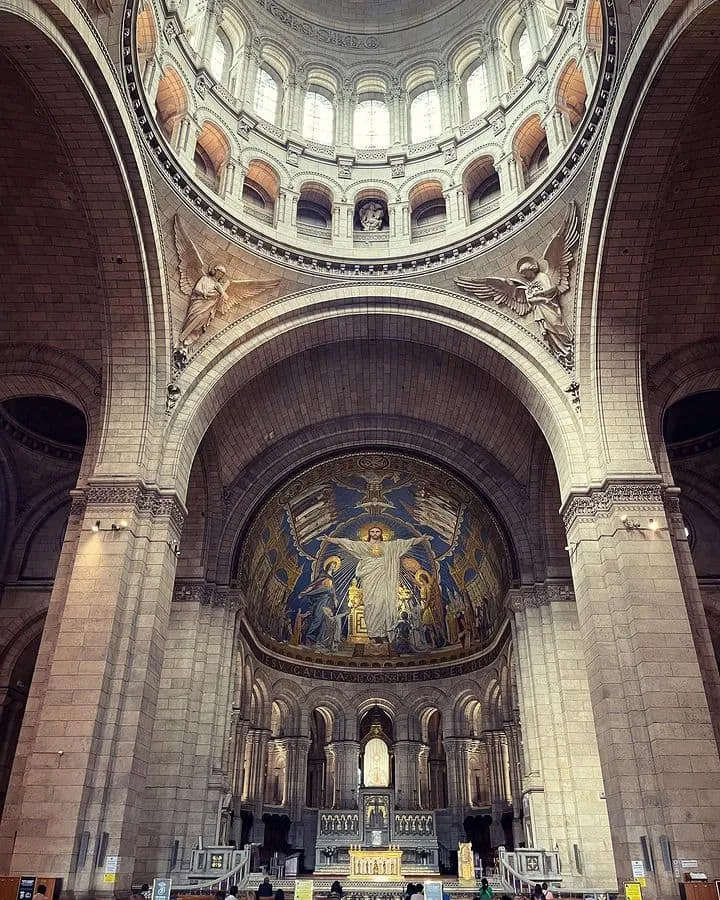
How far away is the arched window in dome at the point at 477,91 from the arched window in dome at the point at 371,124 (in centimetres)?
272

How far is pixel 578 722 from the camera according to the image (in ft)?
62.7

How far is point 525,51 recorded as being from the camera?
21.2 m

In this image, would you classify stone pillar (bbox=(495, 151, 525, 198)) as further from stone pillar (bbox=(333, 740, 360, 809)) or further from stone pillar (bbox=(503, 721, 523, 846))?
stone pillar (bbox=(333, 740, 360, 809))

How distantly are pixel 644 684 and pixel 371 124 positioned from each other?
1907cm

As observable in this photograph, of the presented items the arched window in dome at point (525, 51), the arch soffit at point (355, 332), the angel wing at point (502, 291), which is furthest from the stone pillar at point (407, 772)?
the arched window in dome at point (525, 51)

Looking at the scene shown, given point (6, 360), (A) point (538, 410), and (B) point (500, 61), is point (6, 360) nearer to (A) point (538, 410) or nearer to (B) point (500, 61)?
(A) point (538, 410)

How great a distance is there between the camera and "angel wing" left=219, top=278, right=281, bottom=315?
18.5m

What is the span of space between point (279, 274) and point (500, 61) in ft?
31.9

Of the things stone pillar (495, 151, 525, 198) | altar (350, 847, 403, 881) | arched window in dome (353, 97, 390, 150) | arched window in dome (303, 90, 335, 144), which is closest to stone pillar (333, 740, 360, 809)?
altar (350, 847, 403, 881)

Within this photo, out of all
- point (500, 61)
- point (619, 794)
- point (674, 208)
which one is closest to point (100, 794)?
point (619, 794)

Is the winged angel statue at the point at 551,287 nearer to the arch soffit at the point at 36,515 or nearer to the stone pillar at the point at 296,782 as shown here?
the arch soffit at the point at 36,515

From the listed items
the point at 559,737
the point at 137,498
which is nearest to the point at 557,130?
the point at 137,498

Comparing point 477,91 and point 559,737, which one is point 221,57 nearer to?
point 477,91

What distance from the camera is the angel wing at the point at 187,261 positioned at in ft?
56.7
